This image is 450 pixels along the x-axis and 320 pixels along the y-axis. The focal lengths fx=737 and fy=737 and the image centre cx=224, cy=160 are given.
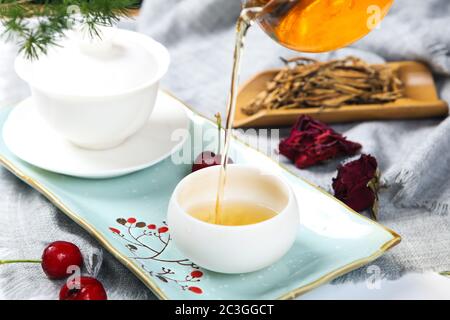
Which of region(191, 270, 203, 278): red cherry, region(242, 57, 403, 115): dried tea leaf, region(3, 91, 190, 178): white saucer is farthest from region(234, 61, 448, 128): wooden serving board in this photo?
region(191, 270, 203, 278): red cherry

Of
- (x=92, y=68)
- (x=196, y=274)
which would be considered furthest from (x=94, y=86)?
(x=196, y=274)

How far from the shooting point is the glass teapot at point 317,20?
101cm

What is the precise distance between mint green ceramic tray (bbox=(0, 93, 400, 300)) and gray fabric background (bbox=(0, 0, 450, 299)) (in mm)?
33

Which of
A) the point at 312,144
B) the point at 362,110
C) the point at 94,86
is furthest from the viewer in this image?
the point at 362,110

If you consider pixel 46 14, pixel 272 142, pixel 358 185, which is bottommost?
pixel 272 142

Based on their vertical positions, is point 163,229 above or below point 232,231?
below

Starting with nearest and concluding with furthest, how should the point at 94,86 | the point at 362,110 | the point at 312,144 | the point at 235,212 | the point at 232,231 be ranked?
the point at 232,231, the point at 235,212, the point at 94,86, the point at 312,144, the point at 362,110

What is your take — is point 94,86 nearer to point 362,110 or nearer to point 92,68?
point 92,68

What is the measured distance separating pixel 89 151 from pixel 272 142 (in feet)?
1.30

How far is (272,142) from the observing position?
1531 millimetres

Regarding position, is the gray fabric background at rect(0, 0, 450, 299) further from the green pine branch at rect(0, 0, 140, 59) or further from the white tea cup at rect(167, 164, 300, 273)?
the green pine branch at rect(0, 0, 140, 59)

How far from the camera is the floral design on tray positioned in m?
1.05

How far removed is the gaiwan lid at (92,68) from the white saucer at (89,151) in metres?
0.13
